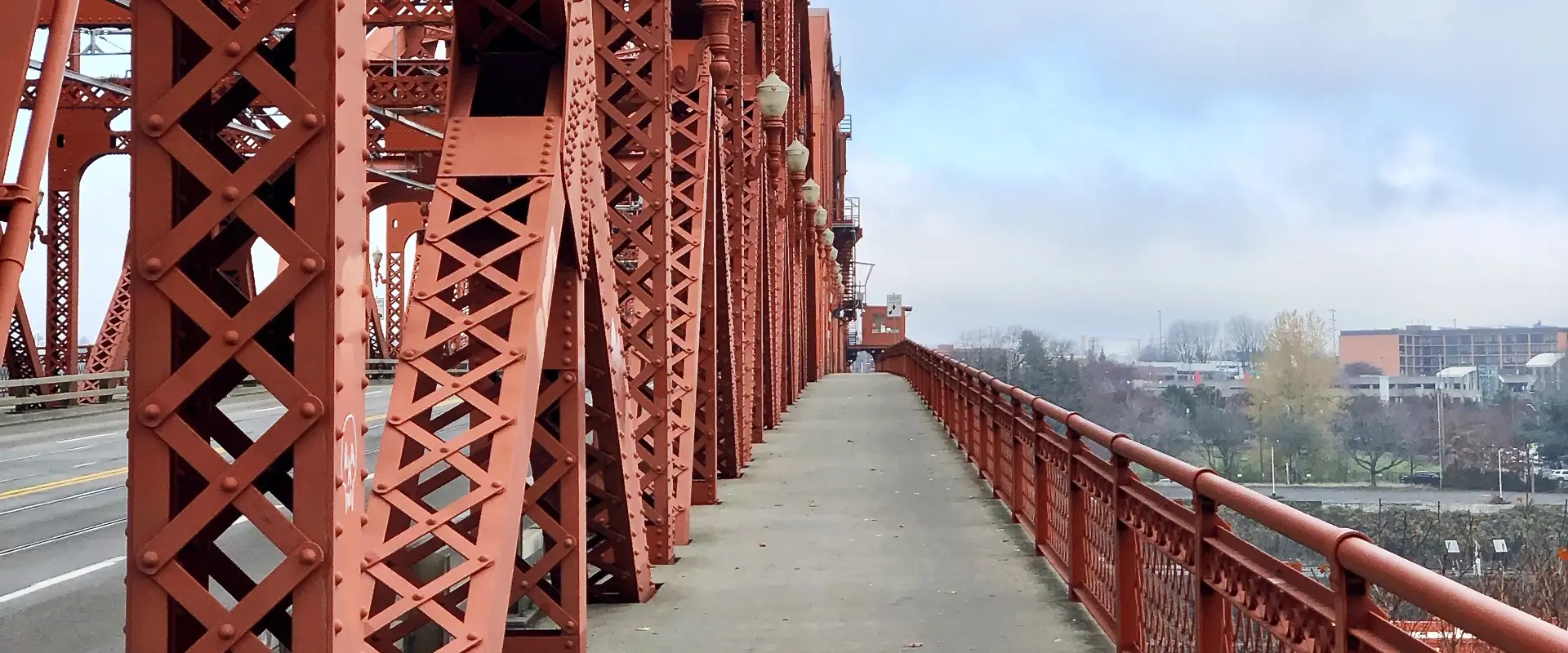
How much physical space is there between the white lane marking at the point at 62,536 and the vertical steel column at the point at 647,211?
6347 mm

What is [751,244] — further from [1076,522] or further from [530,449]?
[530,449]

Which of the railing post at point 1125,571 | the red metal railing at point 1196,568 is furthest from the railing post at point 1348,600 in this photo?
the railing post at point 1125,571

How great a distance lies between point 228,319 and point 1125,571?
5.06 meters

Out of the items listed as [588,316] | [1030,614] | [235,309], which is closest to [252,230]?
[235,309]

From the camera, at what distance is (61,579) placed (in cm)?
1079

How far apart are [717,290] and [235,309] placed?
33.9 ft

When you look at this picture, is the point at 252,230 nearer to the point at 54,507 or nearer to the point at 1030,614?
the point at 1030,614

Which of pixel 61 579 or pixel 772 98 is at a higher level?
pixel 772 98

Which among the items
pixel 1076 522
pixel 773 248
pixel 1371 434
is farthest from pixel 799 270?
pixel 1076 522

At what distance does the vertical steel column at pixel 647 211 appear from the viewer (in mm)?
9188

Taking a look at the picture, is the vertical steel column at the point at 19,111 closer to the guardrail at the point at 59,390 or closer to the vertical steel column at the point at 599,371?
the vertical steel column at the point at 599,371

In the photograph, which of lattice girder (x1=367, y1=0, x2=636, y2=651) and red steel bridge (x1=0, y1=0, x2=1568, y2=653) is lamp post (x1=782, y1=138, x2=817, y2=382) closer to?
red steel bridge (x1=0, y1=0, x2=1568, y2=653)

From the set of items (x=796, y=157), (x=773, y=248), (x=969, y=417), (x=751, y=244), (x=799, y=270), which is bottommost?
(x=969, y=417)

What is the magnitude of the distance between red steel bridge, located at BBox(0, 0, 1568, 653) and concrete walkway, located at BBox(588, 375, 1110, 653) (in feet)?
0.15
